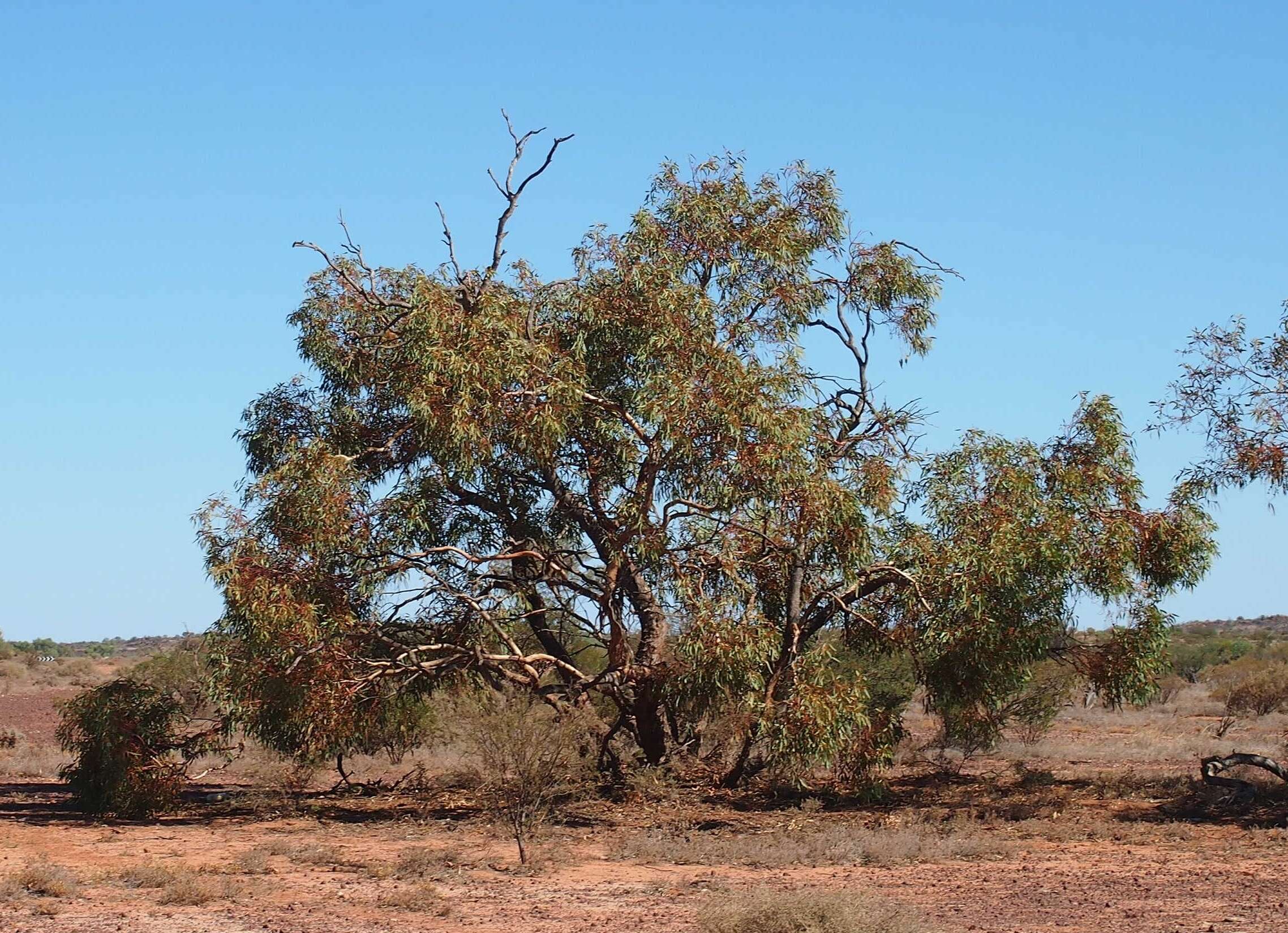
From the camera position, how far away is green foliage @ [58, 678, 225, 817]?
1675 cm

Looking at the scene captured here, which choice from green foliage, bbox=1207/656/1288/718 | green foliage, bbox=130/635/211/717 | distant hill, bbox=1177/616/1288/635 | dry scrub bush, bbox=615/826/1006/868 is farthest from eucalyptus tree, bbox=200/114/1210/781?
distant hill, bbox=1177/616/1288/635

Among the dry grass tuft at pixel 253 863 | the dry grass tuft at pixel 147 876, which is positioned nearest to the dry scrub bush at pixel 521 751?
the dry grass tuft at pixel 253 863

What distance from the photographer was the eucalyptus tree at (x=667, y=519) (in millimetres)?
15367

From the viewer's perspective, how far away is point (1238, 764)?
1647 centimetres

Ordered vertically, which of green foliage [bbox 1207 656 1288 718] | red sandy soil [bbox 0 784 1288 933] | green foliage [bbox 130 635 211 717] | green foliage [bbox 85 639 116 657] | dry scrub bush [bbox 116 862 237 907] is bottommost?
red sandy soil [bbox 0 784 1288 933]

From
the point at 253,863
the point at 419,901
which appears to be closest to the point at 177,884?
the point at 253,863

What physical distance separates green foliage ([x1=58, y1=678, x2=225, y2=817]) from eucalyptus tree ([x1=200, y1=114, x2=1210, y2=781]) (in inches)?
67.4

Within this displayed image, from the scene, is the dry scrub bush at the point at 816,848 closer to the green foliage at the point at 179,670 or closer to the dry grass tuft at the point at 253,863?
the dry grass tuft at the point at 253,863

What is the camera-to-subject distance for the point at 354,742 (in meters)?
18.5

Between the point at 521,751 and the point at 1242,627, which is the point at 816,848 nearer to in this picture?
the point at 521,751

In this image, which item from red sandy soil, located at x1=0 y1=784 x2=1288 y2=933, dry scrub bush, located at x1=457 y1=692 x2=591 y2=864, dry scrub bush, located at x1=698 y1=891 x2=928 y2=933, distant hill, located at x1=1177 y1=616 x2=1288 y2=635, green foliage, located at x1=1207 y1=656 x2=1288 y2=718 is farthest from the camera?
distant hill, located at x1=1177 y1=616 x2=1288 y2=635

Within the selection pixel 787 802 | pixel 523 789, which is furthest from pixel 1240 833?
pixel 523 789

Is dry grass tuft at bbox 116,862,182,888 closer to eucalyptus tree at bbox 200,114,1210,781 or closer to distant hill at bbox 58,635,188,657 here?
eucalyptus tree at bbox 200,114,1210,781

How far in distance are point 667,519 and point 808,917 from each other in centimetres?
699
